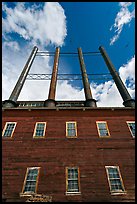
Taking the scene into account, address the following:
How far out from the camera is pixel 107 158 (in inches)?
583

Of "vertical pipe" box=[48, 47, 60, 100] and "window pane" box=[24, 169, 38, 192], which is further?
"vertical pipe" box=[48, 47, 60, 100]

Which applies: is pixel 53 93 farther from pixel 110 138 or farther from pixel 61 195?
pixel 61 195

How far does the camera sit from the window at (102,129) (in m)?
17.1

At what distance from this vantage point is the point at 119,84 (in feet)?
96.6

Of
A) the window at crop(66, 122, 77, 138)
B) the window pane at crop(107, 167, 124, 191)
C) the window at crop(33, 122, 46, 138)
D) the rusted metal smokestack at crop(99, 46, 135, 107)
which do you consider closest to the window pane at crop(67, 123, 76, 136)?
the window at crop(66, 122, 77, 138)

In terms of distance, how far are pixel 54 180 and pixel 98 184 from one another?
10.9 feet

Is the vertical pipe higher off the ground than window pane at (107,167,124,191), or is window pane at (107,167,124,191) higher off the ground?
the vertical pipe

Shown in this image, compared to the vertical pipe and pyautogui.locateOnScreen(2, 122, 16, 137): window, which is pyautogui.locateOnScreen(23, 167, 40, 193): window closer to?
pyautogui.locateOnScreen(2, 122, 16, 137): window

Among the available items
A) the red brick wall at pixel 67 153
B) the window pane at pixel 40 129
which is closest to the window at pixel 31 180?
the red brick wall at pixel 67 153

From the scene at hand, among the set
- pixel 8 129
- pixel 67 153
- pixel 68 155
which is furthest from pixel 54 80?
pixel 68 155

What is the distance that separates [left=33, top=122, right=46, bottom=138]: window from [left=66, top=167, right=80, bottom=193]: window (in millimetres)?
4465

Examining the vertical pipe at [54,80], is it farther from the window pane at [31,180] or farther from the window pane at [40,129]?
the window pane at [31,180]

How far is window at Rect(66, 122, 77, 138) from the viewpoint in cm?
1704

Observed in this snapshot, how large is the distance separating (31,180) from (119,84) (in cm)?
2170
